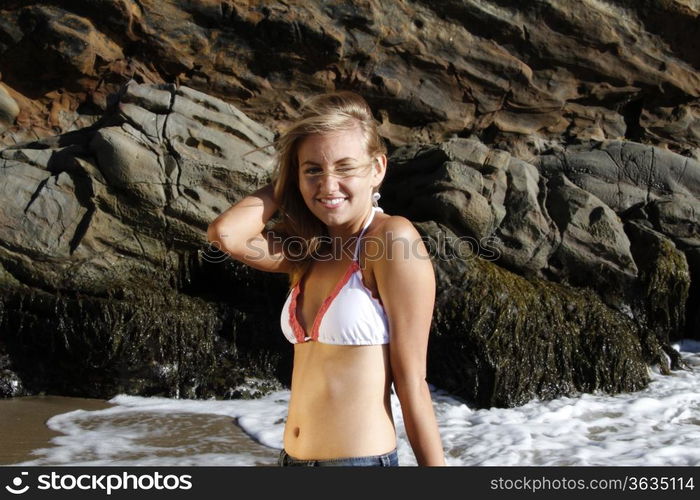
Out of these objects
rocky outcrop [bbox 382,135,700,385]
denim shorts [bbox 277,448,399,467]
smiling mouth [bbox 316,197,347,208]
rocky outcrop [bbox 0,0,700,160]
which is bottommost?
Answer: denim shorts [bbox 277,448,399,467]

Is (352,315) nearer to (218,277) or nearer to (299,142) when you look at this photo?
(299,142)

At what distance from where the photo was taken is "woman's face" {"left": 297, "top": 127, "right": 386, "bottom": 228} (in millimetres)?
2146

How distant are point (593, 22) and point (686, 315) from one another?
429cm

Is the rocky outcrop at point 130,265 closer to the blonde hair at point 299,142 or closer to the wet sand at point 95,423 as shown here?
the wet sand at point 95,423

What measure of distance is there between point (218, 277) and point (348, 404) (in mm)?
5312

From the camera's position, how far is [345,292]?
206cm

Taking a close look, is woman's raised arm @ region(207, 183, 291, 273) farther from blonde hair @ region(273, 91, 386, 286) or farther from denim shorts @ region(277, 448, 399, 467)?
denim shorts @ region(277, 448, 399, 467)

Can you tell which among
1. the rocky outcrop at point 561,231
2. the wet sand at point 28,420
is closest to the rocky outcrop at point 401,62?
the rocky outcrop at point 561,231

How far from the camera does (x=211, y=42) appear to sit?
957 centimetres

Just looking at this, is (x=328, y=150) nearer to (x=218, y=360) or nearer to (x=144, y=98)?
(x=218, y=360)

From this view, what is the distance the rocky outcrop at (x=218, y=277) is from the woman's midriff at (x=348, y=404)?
4703mm

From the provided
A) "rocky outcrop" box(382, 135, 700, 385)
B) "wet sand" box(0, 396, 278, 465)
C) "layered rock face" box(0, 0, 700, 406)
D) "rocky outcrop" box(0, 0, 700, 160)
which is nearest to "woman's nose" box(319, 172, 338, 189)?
"wet sand" box(0, 396, 278, 465)

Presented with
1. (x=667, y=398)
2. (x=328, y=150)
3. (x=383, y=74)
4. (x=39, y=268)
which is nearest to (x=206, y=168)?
(x=39, y=268)

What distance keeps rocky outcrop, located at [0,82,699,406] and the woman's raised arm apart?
178 inches
